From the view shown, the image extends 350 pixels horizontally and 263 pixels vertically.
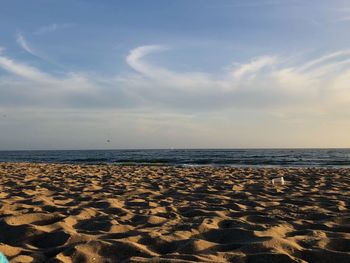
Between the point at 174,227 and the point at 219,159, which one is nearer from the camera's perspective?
the point at 174,227

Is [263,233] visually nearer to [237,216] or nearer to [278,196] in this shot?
[237,216]

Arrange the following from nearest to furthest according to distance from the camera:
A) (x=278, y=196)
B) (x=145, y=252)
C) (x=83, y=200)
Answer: (x=145, y=252) < (x=83, y=200) < (x=278, y=196)

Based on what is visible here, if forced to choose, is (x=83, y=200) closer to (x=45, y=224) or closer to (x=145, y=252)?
(x=45, y=224)

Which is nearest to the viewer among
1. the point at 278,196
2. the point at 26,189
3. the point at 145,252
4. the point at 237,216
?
the point at 145,252

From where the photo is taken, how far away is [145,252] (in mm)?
3143

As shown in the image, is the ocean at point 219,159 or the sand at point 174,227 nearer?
the sand at point 174,227

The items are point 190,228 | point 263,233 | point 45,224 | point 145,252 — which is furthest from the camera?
point 45,224

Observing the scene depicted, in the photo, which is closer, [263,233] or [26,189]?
[263,233]

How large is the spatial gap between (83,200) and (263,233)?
3159mm

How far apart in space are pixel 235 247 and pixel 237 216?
144 cm

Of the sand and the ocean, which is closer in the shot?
the sand

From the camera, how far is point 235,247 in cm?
329

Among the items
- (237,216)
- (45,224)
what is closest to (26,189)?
(45,224)

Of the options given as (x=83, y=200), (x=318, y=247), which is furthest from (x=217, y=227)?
(x=83, y=200)
